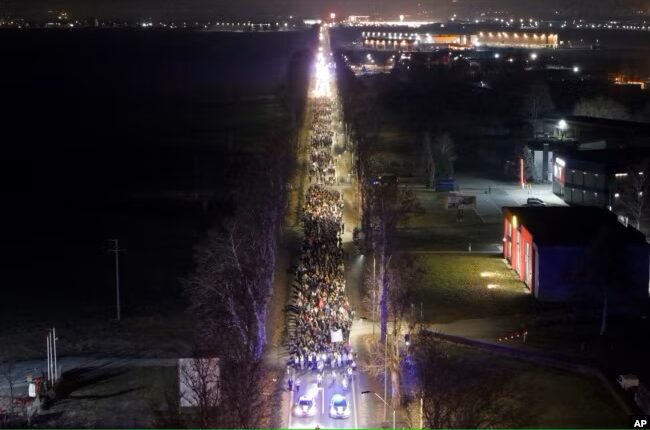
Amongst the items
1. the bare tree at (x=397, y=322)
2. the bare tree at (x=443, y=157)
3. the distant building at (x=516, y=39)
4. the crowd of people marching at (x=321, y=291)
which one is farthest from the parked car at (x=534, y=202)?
the distant building at (x=516, y=39)

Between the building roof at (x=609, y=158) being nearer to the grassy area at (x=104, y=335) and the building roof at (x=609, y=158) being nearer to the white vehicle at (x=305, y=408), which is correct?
the grassy area at (x=104, y=335)

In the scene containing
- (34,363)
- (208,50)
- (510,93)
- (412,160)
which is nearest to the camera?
(34,363)

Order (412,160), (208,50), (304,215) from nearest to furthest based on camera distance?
(304,215) < (412,160) < (208,50)

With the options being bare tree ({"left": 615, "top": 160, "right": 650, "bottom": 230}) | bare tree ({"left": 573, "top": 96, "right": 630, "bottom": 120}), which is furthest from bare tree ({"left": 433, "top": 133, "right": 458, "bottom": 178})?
bare tree ({"left": 573, "top": 96, "right": 630, "bottom": 120})

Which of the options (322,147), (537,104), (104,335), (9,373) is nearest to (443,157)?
(322,147)

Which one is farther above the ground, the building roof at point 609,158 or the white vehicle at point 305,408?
the building roof at point 609,158

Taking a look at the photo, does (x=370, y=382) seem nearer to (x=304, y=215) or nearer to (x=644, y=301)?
(x=644, y=301)

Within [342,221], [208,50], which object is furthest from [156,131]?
[208,50]
